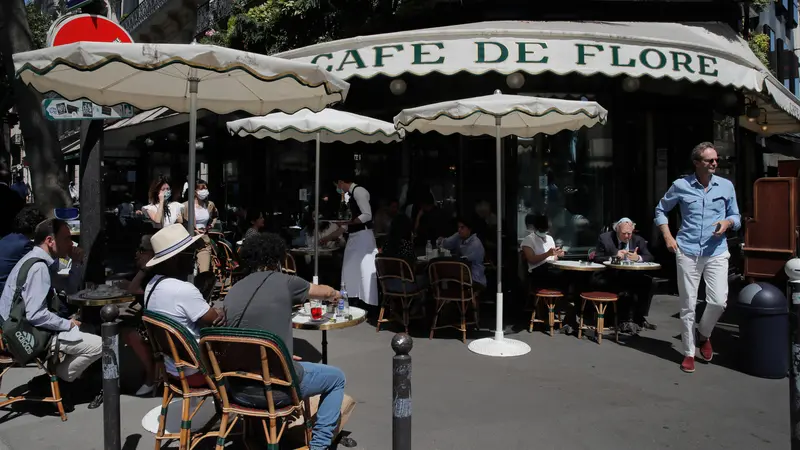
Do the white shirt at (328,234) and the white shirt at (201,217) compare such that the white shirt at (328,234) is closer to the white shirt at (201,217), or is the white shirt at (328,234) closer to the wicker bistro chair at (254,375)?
the white shirt at (201,217)

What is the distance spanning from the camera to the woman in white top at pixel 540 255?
6766 millimetres

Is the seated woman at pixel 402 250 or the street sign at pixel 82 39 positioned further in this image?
the seated woman at pixel 402 250

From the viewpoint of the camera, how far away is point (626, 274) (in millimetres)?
6871

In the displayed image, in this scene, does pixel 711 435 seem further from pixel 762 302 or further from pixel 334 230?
pixel 334 230

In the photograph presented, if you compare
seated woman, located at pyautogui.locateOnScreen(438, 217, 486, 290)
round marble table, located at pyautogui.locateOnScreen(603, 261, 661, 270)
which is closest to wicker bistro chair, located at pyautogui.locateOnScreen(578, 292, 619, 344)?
round marble table, located at pyautogui.locateOnScreen(603, 261, 661, 270)

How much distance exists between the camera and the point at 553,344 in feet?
21.0

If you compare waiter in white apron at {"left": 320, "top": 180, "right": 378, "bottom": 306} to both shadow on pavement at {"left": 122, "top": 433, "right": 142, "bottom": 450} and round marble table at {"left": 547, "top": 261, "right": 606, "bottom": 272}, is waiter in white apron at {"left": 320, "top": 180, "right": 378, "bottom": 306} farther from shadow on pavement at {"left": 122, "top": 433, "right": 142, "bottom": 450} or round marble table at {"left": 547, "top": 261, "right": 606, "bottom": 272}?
shadow on pavement at {"left": 122, "top": 433, "right": 142, "bottom": 450}

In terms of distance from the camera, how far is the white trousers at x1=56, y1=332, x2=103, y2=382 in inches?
171

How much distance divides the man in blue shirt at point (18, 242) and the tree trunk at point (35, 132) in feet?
7.06

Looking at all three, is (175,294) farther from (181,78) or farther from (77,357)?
(181,78)

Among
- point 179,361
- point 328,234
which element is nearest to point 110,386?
point 179,361

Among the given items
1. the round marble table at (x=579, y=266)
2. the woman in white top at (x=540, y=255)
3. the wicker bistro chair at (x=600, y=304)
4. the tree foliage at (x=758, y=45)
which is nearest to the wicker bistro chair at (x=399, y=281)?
the woman in white top at (x=540, y=255)

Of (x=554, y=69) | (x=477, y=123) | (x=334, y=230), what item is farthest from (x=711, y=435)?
(x=334, y=230)

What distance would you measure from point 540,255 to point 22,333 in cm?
487
